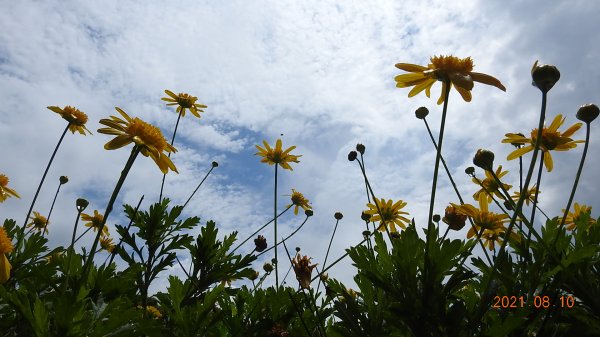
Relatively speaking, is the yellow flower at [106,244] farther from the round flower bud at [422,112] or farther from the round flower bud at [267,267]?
the round flower bud at [422,112]

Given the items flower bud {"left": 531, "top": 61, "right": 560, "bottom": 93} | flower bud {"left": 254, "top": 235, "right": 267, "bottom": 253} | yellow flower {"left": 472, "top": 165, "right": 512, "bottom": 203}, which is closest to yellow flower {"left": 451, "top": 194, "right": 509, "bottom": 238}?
yellow flower {"left": 472, "top": 165, "right": 512, "bottom": 203}

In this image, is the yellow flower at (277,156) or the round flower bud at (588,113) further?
the yellow flower at (277,156)

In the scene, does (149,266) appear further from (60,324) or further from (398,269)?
(398,269)

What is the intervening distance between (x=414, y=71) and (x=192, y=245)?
64.7 inches

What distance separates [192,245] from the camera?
96.2 inches

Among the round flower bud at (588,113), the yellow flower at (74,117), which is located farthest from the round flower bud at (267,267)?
the round flower bud at (588,113)

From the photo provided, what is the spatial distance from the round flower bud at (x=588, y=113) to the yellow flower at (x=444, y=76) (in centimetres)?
63

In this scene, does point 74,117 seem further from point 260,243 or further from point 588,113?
point 588,113

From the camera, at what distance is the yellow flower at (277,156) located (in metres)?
5.36

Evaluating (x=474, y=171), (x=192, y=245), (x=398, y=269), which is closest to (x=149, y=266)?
(x=192, y=245)

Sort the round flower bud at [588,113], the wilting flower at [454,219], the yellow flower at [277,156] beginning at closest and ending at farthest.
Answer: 1. the round flower bud at [588,113]
2. the wilting flower at [454,219]
3. the yellow flower at [277,156]

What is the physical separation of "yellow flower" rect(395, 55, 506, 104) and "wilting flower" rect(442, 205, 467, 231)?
876mm

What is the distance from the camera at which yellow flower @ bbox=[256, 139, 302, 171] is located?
5.36 metres

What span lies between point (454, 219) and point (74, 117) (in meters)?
4.12
